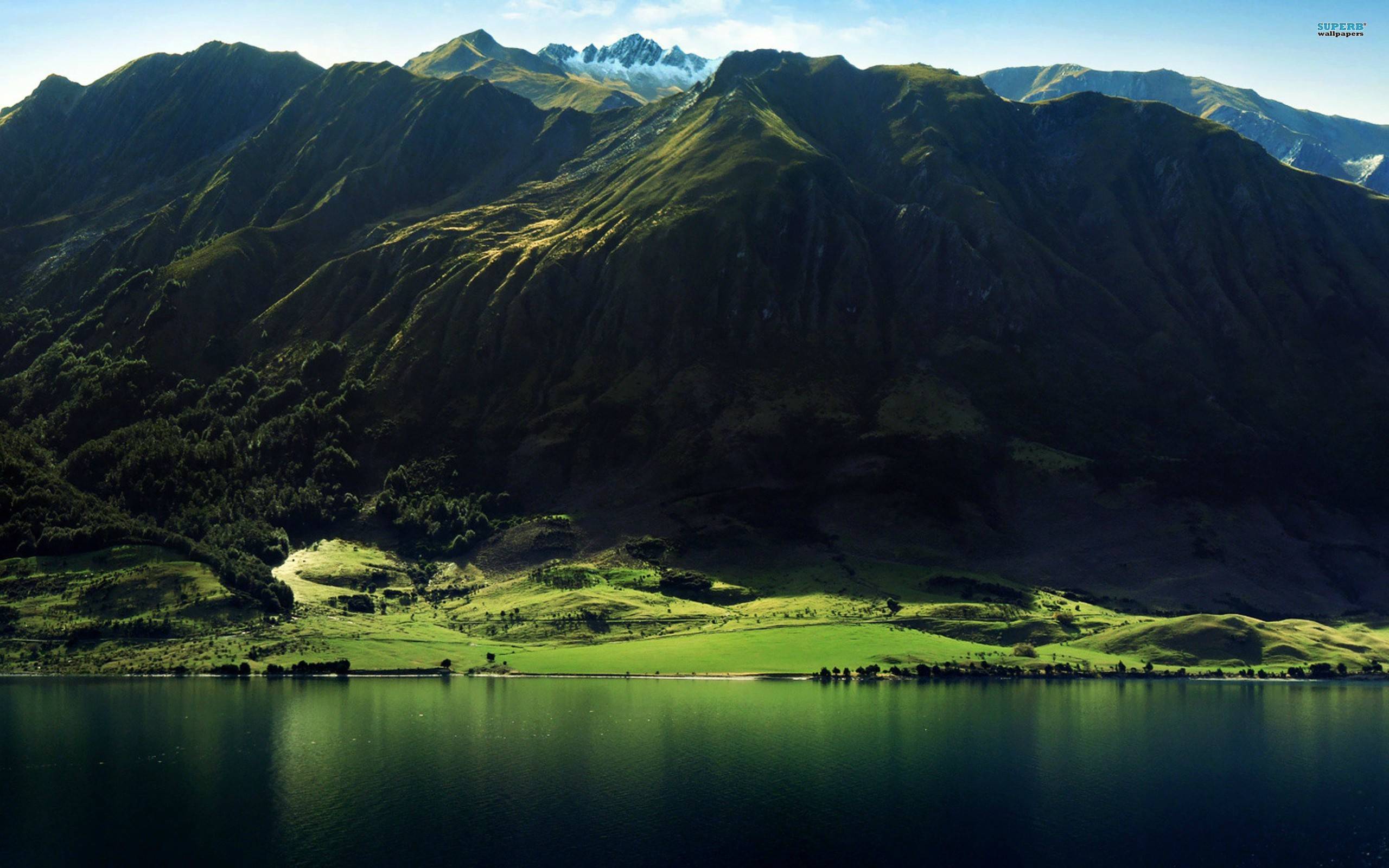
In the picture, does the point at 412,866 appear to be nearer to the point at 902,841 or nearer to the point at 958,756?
the point at 902,841

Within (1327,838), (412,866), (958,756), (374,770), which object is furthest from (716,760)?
(1327,838)

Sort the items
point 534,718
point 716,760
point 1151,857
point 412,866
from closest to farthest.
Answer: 1. point 412,866
2. point 1151,857
3. point 716,760
4. point 534,718

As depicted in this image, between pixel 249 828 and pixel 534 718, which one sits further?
pixel 534 718

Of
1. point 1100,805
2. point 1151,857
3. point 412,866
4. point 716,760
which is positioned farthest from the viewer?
point 716,760

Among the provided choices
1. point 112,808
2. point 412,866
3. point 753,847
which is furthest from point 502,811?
point 112,808

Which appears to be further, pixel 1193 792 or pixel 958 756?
pixel 958 756

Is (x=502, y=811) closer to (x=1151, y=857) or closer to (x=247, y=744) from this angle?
(x=247, y=744)
